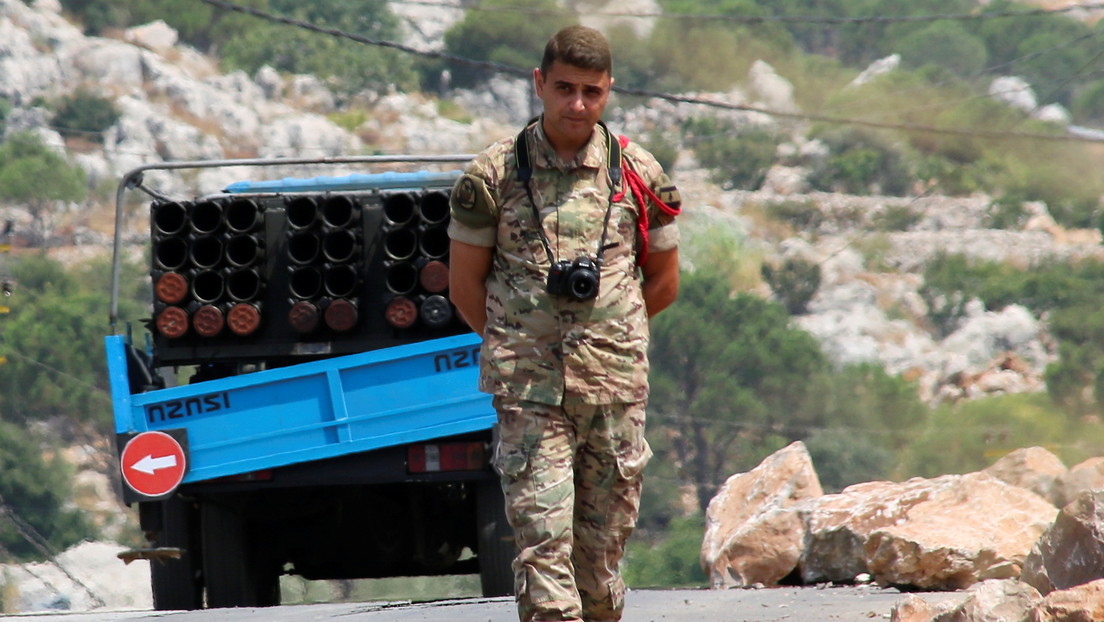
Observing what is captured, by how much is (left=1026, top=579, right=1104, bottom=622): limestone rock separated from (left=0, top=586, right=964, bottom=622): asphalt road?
1448mm

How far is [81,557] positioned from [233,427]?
31450 mm

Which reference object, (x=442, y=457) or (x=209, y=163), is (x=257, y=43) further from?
(x=442, y=457)

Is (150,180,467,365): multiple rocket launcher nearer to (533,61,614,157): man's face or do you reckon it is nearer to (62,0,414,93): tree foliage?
(533,61,614,157): man's face

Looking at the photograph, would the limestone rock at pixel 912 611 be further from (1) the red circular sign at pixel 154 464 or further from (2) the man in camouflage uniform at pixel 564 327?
(1) the red circular sign at pixel 154 464

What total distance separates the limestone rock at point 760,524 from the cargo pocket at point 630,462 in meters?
3.76

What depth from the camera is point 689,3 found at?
8175 centimetres

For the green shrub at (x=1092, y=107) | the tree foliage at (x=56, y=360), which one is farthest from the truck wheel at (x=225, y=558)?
the green shrub at (x=1092, y=107)

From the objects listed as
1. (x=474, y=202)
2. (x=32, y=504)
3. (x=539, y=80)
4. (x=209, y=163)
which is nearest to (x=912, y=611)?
(x=474, y=202)

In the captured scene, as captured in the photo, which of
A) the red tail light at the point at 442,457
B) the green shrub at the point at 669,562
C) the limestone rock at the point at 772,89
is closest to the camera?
the red tail light at the point at 442,457

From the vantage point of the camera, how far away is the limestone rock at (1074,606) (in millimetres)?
3699

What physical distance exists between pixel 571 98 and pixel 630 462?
0.97 metres

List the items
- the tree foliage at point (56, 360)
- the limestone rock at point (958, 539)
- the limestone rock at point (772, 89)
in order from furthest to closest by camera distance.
→ the limestone rock at point (772, 89) → the tree foliage at point (56, 360) → the limestone rock at point (958, 539)

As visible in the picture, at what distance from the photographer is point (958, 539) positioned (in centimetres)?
689

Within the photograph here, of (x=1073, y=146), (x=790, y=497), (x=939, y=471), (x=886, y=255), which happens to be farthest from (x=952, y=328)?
(x=790, y=497)
